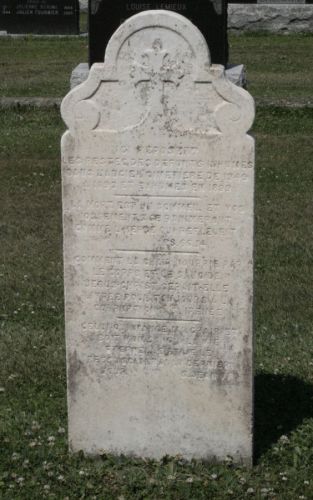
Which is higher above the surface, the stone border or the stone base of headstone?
the stone base of headstone

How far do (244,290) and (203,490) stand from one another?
927 millimetres

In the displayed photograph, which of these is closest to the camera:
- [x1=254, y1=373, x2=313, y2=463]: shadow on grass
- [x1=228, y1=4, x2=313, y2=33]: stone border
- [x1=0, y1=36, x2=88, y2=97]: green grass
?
[x1=254, y1=373, x2=313, y2=463]: shadow on grass

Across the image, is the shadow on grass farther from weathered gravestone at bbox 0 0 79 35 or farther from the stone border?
weathered gravestone at bbox 0 0 79 35

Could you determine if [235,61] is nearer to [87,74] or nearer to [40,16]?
[40,16]

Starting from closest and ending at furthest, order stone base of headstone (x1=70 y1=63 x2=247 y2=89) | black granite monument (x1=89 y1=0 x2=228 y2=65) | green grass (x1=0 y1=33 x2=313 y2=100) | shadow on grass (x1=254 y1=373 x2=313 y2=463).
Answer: shadow on grass (x1=254 y1=373 x2=313 y2=463), black granite monument (x1=89 y1=0 x2=228 y2=65), stone base of headstone (x1=70 y1=63 x2=247 y2=89), green grass (x1=0 y1=33 x2=313 y2=100)

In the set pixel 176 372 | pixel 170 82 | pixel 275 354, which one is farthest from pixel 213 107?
pixel 275 354

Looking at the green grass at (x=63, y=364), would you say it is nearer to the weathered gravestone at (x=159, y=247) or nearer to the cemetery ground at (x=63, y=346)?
the cemetery ground at (x=63, y=346)

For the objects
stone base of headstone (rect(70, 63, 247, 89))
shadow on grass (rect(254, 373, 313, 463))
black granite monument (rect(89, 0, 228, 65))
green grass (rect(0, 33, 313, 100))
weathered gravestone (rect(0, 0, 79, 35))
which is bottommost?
weathered gravestone (rect(0, 0, 79, 35))

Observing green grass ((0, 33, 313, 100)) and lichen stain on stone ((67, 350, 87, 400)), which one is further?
green grass ((0, 33, 313, 100))

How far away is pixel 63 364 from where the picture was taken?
7.34 meters

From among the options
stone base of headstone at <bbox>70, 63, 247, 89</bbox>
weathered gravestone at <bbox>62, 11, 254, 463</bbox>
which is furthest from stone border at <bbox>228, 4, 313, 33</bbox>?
weathered gravestone at <bbox>62, 11, 254, 463</bbox>

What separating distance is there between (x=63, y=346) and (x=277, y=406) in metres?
1.59

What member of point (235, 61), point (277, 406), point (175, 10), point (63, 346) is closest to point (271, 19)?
point (235, 61)

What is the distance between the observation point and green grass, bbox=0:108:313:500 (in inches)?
227
